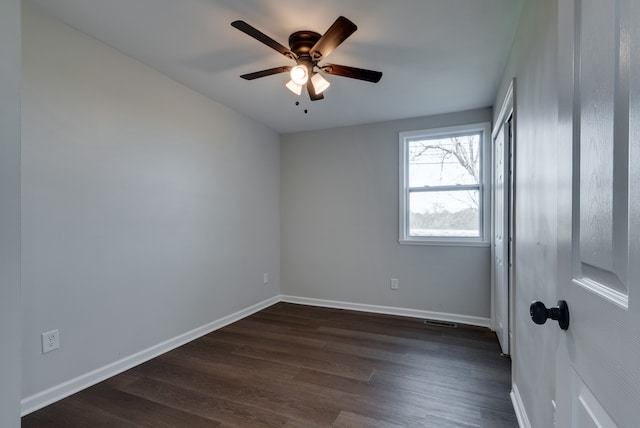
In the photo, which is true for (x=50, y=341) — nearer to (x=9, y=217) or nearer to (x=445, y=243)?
(x=9, y=217)

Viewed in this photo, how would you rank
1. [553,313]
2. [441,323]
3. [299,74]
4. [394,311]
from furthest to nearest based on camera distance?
1. [394,311]
2. [441,323]
3. [299,74]
4. [553,313]

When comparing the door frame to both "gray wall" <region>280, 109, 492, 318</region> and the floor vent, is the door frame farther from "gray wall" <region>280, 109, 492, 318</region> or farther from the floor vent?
the floor vent

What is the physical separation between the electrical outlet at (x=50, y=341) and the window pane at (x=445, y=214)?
347cm

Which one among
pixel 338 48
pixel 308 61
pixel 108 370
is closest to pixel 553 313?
pixel 308 61

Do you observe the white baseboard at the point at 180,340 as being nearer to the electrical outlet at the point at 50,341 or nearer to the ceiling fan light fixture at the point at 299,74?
the electrical outlet at the point at 50,341

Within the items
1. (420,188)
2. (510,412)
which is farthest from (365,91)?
(510,412)

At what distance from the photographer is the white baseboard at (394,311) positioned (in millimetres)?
3484

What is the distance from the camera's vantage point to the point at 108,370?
2307mm

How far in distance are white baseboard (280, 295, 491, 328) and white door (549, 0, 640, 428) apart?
2.99 m

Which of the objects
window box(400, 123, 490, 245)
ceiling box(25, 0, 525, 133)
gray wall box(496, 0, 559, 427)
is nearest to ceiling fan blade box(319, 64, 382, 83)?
ceiling box(25, 0, 525, 133)

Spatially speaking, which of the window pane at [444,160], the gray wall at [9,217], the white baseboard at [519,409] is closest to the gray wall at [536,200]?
the white baseboard at [519,409]

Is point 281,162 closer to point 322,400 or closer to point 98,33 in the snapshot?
point 98,33

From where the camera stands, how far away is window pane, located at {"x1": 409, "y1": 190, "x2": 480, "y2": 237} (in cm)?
360

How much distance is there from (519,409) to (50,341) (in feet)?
9.77
